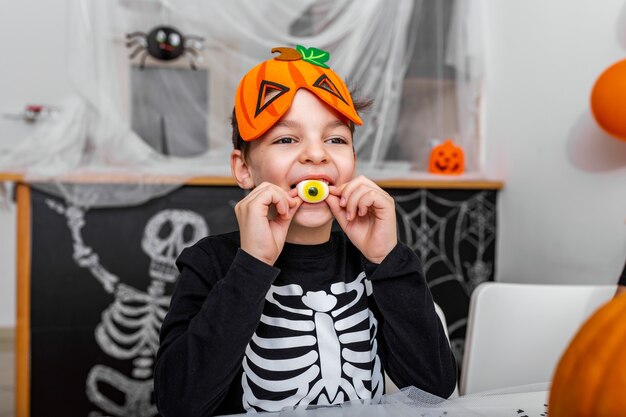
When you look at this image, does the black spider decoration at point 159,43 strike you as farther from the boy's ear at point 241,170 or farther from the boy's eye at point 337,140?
the boy's eye at point 337,140

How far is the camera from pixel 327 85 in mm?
840

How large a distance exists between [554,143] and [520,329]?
3.43 ft

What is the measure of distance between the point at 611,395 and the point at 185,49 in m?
1.97

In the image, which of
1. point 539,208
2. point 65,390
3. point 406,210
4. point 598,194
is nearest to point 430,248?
point 406,210

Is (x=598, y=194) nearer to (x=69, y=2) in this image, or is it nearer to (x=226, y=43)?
(x=226, y=43)

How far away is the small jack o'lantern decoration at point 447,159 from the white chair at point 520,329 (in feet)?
3.92

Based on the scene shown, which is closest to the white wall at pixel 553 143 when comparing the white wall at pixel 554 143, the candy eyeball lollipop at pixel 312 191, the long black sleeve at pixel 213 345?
the white wall at pixel 554 143

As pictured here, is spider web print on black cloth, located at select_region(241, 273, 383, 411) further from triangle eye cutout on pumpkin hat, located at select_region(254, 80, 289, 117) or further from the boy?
triangle eye cutout on pumpkin hat, located at select_region(254, 80, 289, 117)

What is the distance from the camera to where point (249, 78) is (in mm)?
874

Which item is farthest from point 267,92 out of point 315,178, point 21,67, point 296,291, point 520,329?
point 21,67

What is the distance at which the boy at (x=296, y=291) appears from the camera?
0.73 metres

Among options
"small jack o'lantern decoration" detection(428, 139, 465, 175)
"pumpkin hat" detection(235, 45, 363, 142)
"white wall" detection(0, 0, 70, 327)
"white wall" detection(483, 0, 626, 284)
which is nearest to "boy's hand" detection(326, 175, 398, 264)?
"pumpkin hat" detection(235, 45, 363, 142)

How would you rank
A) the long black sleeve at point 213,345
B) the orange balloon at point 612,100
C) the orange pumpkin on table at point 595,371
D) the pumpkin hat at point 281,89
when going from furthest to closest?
the orange balloon at point 612,100 < the pumpkin hat at point 281,89 < the long black sleeve at point 213,345 < the orange pumpkin on table at point 595,371

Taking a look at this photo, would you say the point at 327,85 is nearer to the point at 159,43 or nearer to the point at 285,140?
the point at 285,140
